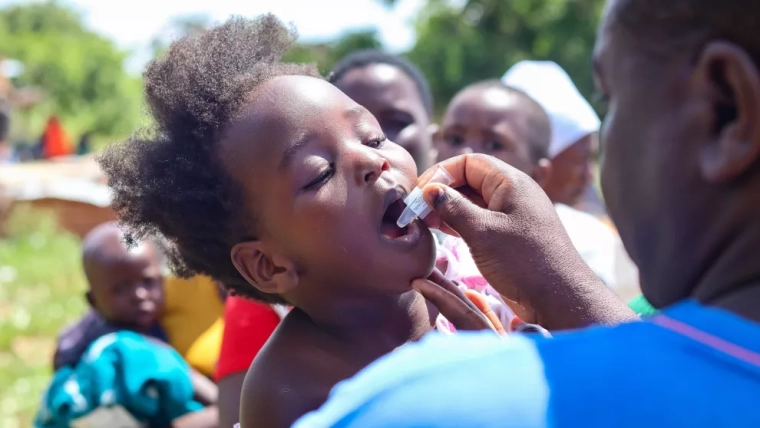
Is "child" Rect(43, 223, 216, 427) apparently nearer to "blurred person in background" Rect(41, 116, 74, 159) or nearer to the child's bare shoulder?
the child's bare shoulder

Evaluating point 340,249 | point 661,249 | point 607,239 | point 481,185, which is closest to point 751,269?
point 661,249

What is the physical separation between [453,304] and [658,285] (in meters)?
0.62

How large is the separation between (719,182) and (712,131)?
7 centimetres

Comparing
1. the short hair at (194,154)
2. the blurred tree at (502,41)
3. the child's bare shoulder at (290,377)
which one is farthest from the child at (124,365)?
the blurred tree at (502,41)

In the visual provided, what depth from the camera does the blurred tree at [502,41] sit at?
18.4 m

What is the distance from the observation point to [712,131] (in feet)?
3.59

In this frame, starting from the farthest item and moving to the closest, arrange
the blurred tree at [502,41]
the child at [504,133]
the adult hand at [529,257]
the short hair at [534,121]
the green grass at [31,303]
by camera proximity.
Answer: the blurred tree at [502,41]
the green grass at [31,303]
the short hair at [534,121]
the child at [504,133]
the adult hand at [529,257]

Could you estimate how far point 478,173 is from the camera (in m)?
1.88

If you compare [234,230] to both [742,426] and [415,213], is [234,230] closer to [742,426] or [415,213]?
[415,213]

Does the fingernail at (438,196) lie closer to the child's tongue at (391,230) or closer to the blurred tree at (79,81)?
the child's tongue at (391,230)

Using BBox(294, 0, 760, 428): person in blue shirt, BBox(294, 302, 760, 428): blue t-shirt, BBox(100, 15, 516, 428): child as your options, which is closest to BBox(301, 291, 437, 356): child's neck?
BBox(100, 15, 516, 428): child

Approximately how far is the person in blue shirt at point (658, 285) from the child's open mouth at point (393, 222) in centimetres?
74

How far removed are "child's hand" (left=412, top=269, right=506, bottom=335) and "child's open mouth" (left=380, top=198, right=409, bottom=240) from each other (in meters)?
0.13

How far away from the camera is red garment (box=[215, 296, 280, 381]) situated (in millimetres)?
2504
